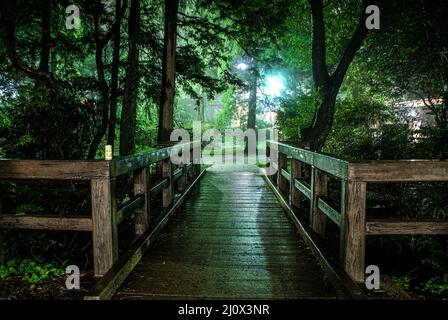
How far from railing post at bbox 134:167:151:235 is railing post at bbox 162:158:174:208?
1.41 metres

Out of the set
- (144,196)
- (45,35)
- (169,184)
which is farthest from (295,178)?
(45,35)

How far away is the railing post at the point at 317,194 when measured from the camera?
452cm

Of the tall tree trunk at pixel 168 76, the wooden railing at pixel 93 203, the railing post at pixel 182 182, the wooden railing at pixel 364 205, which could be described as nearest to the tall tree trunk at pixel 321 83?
the railing post at pixel 182 182

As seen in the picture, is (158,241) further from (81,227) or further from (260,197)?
(260,197)

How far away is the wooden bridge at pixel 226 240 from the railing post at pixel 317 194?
0.05ft

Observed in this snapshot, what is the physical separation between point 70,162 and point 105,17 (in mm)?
8430

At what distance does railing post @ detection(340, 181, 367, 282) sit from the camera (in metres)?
3.23

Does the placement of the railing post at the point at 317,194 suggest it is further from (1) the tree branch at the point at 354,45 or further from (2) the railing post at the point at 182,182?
(1) the tree branch at the point at 354,45

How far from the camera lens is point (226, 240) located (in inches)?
190

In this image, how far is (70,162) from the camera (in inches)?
132

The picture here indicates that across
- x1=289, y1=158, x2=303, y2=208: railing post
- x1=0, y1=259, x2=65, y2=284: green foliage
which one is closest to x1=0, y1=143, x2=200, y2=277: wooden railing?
x1=0, y1=259, x2=65, y2=284: green foliage

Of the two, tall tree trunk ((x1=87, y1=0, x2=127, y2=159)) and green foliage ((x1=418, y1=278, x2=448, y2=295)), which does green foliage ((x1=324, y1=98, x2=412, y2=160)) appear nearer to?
green foliage ((x1=418, y1=278, x2=448, y2=295))

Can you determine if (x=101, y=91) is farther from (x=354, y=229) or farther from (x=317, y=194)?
(x=354, y=229)

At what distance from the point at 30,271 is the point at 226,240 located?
2.59 metres
